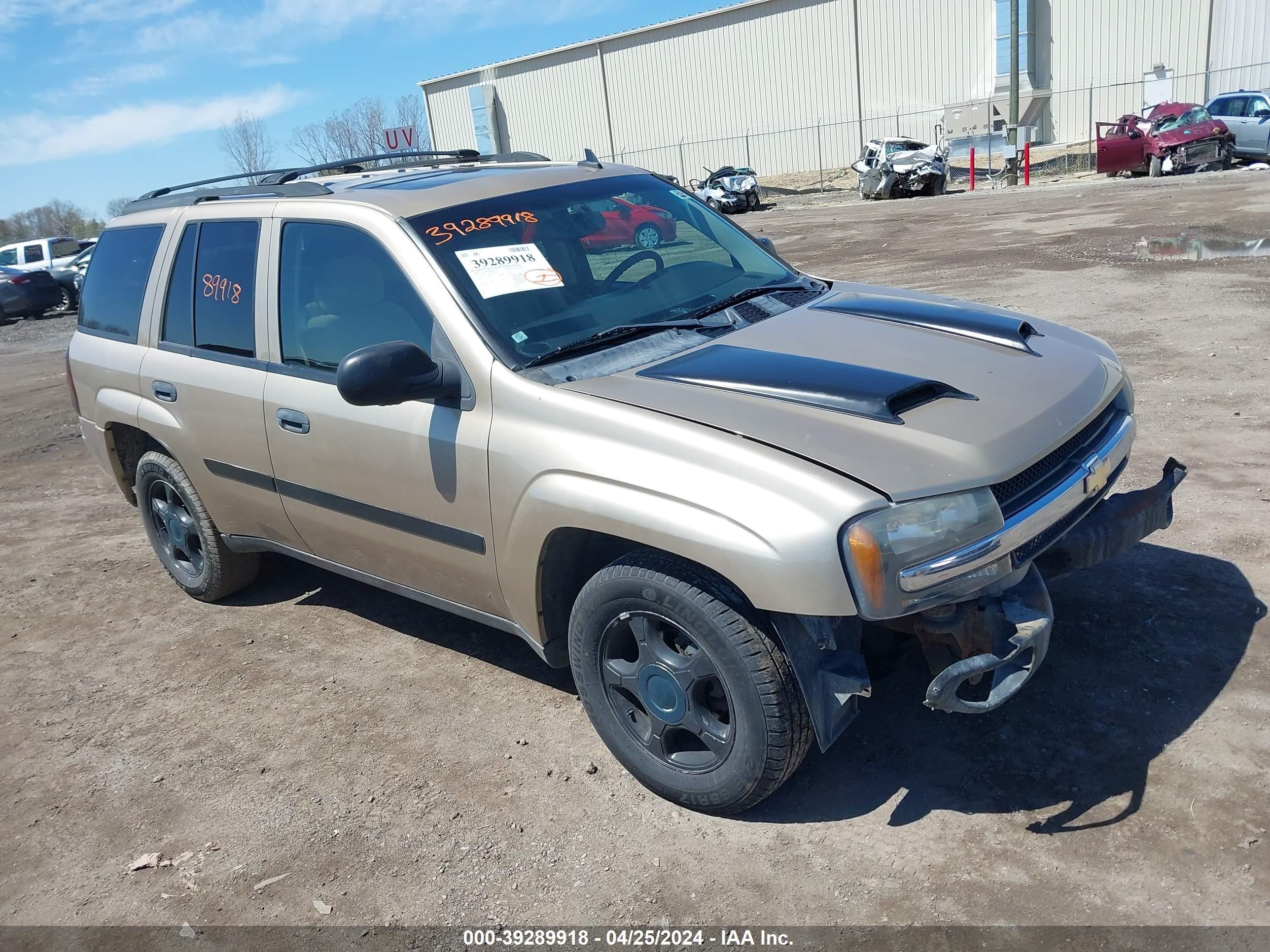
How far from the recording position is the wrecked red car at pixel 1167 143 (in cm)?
2309

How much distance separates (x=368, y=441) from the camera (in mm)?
3607

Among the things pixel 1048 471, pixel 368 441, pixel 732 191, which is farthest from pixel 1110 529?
pixel 732 191

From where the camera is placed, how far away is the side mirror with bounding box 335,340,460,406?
10.1 ft

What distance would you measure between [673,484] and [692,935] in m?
1.18

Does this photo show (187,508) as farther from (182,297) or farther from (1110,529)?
(1110,529)

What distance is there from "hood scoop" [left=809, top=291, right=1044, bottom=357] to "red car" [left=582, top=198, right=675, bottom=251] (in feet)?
2.29

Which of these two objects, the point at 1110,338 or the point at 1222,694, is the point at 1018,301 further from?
the point at 1222,694

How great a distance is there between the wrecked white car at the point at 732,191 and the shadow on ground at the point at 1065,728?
28735 mm

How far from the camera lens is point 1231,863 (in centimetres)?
265

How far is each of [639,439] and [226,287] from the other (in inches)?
90.7

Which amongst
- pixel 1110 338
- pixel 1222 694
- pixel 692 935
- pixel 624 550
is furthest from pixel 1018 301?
pixel 692 935

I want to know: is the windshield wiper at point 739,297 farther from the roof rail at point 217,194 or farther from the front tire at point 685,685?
the roof rail at point 217,194

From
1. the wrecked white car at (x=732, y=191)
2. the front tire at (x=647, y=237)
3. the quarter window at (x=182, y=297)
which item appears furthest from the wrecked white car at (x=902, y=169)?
the quarter window at (x=182, y=297)

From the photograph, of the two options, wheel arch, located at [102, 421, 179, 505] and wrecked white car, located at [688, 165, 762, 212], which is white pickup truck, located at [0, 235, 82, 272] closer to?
wrecked white car, located at [688, 165, 762, 212]
